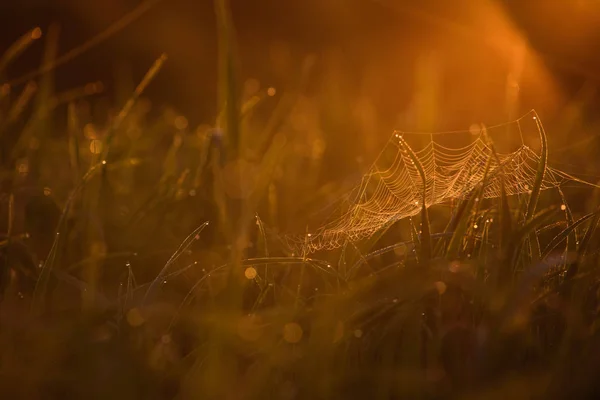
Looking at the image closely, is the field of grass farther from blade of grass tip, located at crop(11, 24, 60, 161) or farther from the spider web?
blade of grass tip, located at crop(11, 24, 60, 161)

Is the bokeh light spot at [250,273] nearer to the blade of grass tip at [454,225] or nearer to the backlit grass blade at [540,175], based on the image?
the blade of grass tip at [454,225]

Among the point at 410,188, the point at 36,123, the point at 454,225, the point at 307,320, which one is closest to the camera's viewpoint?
the point at 307,320

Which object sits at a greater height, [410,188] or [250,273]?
[410,188]

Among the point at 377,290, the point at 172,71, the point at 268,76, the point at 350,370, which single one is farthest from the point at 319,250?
the point at 172,71

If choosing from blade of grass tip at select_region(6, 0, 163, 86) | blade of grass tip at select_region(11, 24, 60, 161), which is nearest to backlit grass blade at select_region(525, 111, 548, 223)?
blade of grass tip at select_region(6, 0, 163, 86)

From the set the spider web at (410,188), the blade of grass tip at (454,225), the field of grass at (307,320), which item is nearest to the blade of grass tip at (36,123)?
the field of grass at (307,320)

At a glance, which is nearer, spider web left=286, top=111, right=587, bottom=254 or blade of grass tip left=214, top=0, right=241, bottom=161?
blade of grass tip left=214, top=0, right=241, bottom=161

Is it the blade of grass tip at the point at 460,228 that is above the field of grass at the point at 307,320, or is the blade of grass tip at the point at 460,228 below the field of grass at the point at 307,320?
above

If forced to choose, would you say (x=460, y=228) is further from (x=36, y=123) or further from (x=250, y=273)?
(x=36, y=123)

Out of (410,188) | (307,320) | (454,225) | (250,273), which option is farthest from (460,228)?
(410,188)

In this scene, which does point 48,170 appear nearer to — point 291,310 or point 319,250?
point 319,250

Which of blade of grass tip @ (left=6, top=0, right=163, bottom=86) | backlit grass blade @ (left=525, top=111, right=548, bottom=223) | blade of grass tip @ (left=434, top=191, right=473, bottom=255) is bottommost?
blade of grass tip @ (left=434, top=191, right=473, bottom=255)
